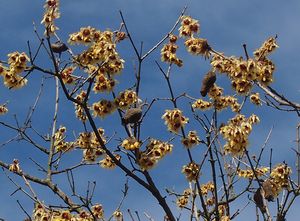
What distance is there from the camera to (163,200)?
701 centimetres

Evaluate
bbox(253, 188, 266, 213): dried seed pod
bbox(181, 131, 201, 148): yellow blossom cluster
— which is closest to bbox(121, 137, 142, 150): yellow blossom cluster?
bbox(181, 131, 201, 148): yellow blossom cluster

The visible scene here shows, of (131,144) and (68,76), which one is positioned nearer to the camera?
(131,144)

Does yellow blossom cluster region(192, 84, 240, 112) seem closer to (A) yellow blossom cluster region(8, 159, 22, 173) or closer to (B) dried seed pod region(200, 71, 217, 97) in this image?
(B) dried seed pod region(200, 71, 217, 97)

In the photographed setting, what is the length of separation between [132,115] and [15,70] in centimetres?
164

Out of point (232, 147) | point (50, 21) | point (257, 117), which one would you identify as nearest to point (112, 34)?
point (50, 21)

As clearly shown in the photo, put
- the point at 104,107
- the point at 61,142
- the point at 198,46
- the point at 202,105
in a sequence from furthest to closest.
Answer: the point at 61,142 < the point at 202,105 < the point at 198,46 < the point at 104,107

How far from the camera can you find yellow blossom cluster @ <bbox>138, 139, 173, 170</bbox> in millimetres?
6879

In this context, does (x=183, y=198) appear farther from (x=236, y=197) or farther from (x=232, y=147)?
(x=232, y=147)

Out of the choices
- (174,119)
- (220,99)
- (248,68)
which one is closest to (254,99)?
(220,99)

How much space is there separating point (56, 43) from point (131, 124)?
161 centimetres

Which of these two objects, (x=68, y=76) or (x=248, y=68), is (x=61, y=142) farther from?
(x=248, y=68)

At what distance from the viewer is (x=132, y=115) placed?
6824mm

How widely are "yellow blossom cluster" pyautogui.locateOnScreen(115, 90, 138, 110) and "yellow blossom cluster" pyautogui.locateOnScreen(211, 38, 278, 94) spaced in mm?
1193

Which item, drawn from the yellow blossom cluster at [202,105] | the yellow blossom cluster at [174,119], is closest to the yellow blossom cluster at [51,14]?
the yellow blossom cluster at [174,119]
